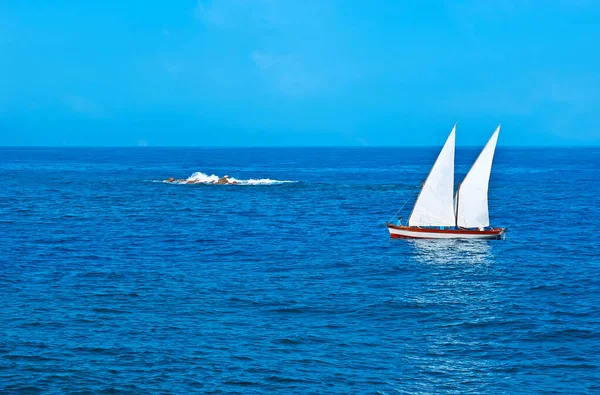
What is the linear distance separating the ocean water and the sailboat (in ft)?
7.44

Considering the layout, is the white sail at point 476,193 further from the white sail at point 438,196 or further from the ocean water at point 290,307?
the ocean water at point 290,307

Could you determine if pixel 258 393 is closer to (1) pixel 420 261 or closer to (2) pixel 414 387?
(2) pixel 414 387

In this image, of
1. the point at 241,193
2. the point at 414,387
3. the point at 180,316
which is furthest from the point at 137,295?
the point at 241,193

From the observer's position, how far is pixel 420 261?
2315 inches

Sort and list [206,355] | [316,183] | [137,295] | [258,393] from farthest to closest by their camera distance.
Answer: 1. [316,183]
2. [137,295]
3. [206,355]
4. [258,393]

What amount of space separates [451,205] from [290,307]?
103 feet

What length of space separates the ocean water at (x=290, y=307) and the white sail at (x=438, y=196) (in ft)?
14.0

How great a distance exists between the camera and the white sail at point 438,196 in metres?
68.6

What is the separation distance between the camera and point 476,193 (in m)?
69.2

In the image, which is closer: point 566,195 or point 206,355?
point 206,355

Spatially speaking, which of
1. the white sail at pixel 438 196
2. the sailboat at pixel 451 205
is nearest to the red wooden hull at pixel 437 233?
the sailboat at pixel 451 205

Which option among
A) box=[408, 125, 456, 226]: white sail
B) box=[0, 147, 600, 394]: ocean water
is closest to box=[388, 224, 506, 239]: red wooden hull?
box=[408, 125, 456, 226]: white sail

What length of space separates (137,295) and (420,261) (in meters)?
23.6

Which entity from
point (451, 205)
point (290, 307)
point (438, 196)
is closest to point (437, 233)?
point (451, 205)
